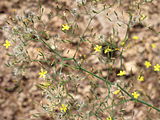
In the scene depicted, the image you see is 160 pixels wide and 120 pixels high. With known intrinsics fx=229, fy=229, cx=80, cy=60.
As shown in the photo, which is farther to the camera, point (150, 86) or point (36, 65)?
point (36, 65)

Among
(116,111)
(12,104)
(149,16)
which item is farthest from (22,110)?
(149,16)

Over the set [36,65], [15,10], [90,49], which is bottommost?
[36,65]

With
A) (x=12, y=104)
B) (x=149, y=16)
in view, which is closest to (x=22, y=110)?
(x=12, y=104)

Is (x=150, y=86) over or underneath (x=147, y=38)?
underneath

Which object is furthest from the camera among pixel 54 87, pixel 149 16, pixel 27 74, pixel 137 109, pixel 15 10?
pixel 15 10

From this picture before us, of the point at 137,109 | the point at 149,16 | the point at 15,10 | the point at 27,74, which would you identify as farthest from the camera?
the point at 15,10

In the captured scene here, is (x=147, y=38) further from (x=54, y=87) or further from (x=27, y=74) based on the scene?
(x=27, y=74)

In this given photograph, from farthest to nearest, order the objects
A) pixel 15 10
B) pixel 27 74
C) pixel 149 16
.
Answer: pixel 15 10 < pixel 149 16 < pixel 27 74

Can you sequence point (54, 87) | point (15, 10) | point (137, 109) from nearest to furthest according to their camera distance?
point (54, 87)
point (137, 109)
point (15, 10)

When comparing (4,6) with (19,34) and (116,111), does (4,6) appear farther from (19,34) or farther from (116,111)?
(116,111)
